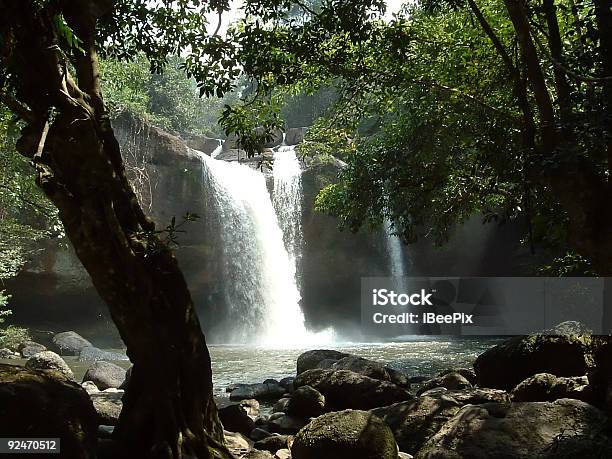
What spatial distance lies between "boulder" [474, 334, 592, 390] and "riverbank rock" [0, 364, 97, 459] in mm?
6118

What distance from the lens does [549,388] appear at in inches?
249

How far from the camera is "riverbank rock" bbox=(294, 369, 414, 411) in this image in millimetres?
8008

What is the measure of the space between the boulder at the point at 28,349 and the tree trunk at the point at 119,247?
13.8 metres

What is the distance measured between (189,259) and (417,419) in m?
17.1

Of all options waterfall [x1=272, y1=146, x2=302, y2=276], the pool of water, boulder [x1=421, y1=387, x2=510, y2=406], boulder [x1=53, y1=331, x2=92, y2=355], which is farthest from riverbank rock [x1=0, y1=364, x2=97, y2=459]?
waterfall [x1=272, y1=146, x2=302, y2=276]

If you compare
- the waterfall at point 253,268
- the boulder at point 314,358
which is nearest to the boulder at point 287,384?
the boulder at point 314,358

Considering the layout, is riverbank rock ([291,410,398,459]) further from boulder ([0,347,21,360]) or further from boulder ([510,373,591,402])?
boulder ([0,347,21,360])

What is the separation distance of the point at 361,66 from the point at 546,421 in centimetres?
557

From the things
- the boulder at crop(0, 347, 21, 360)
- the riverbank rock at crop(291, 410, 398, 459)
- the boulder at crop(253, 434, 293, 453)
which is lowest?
the boulder at crop(0, 347, 21, 360)

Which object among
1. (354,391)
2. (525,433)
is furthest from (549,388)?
(354,391)

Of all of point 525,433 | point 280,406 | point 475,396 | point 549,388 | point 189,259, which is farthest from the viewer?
point 189,259

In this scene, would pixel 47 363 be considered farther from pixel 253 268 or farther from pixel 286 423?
pixel 253 268

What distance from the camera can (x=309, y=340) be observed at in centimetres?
2105

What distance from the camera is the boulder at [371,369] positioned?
9.62m
